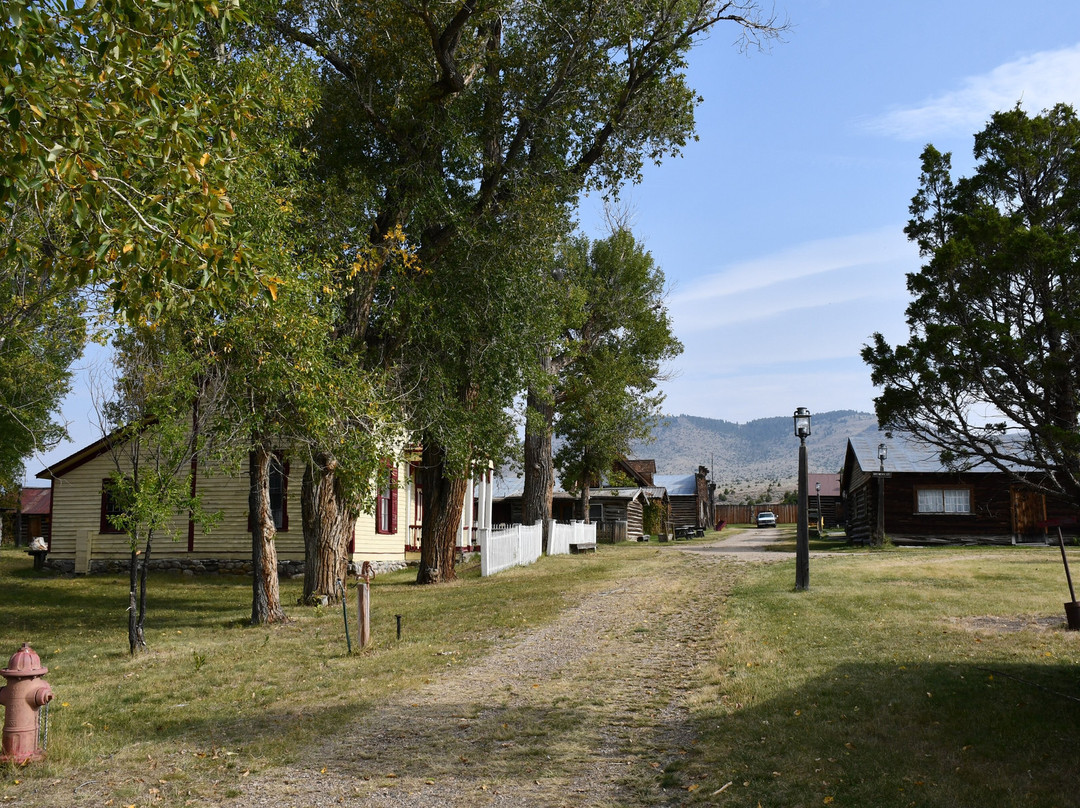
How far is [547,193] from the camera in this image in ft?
52.7

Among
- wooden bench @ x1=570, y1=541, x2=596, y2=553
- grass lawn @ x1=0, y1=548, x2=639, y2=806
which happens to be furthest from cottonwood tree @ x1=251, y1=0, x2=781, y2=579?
wooden bench @ x1=570, y1=541, x2=596, y2=553

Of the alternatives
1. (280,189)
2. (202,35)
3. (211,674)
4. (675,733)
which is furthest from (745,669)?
(202,35)

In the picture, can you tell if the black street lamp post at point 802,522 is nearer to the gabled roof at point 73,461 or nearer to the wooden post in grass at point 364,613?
the wooden post in grass at point 364,613

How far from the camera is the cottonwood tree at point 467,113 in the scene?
51.4 ft

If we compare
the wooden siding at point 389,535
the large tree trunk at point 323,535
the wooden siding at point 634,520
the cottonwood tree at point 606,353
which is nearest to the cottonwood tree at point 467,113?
the large tree trunk at point 323,535

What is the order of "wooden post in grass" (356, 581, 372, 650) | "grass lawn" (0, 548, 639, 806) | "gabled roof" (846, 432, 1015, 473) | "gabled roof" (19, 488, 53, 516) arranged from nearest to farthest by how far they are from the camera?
"grass lawn" (0, 548, 639, 806), "wooden post in grass" (356, 581, 372, 650), "gabled roof" (846, 432, 1015, 473), "gabled roof" (19, 488, 53, 516)

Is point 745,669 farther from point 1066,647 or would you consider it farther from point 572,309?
point 572,309

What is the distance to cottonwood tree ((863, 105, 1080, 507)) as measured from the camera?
961 cm

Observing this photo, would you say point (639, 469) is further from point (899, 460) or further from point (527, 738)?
point (527, 738)

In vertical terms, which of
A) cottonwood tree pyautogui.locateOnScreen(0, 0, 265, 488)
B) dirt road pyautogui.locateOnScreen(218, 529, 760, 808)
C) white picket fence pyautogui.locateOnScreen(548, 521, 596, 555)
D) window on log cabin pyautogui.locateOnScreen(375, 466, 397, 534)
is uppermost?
cottonwood tree pyautogui.locateOnScreen(0, 0, 265, 488)

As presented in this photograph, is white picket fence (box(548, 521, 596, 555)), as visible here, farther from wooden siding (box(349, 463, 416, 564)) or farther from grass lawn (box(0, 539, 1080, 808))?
grass lawn (box(0, 539, 1080, 808))

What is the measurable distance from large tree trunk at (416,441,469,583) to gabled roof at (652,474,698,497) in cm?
4281

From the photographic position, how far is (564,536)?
3303 cm

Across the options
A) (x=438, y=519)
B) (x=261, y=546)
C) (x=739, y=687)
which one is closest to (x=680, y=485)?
(x=438, y=519)
